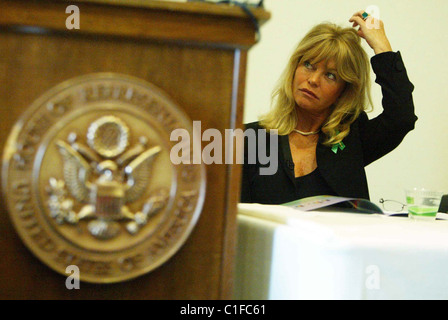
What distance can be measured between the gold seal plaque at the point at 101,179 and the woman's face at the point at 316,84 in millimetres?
1077

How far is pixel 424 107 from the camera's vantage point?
2.35 meters

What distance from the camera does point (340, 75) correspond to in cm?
157

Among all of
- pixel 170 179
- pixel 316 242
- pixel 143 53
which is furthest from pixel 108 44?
pixel 316 242

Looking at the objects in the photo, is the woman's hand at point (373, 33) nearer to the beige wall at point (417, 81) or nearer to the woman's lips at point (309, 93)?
the woman's lips at point (309, 93)

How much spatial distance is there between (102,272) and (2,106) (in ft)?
0.62

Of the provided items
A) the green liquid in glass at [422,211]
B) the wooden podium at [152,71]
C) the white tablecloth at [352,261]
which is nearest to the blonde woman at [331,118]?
the green liquid in glass at [422,211]

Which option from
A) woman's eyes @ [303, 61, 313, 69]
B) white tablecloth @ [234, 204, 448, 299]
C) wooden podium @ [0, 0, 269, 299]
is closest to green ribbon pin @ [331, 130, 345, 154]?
woman's eyes @ [303, 61, 313, 69]

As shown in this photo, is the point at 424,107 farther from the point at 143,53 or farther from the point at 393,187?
the point at 143,53

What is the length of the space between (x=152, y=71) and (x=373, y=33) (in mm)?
1159

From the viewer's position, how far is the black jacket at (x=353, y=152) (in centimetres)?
146

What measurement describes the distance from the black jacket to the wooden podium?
92 centimetres

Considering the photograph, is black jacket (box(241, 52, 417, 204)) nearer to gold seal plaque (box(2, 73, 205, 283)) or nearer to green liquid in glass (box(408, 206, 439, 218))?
green liquid in glass (box(408, 206, 439, 218))

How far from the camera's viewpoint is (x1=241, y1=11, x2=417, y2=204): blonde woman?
1.48 metres

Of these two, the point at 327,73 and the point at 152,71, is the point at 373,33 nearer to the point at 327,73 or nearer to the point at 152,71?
the point at 327,73
